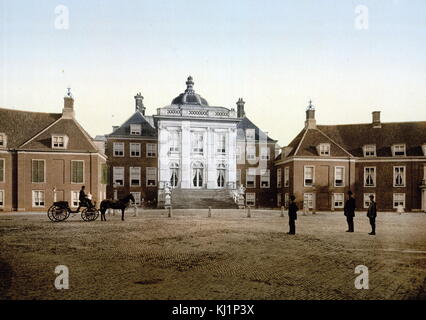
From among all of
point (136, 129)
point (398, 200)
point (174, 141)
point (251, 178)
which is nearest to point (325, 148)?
point (398, 200)

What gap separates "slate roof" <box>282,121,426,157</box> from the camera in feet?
127

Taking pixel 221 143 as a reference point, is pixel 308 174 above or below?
below

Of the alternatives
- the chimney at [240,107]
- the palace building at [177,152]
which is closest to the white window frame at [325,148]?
the palace building at [177,152]

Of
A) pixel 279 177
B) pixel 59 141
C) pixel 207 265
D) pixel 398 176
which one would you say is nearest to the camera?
pixel 207 265

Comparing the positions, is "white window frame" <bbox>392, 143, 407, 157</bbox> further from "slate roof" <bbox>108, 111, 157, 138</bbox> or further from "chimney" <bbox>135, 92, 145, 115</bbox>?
"chimney" <bbox>135, 92, 145, 115</bbox>

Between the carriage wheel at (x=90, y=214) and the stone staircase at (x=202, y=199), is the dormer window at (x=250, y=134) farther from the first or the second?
the carriage wheel at (x=90, y=214)

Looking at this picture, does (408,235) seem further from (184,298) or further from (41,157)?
(41,157)

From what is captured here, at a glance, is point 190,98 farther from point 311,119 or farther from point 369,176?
point 369,176

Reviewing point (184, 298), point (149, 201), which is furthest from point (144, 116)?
point (184, 298)

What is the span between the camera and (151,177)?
43.8 meters

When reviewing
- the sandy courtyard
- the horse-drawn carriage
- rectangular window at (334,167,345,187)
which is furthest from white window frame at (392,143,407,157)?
the horse-drawn carriage

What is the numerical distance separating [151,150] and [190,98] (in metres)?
7.89

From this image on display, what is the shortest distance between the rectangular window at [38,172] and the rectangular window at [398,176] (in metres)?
33.9
